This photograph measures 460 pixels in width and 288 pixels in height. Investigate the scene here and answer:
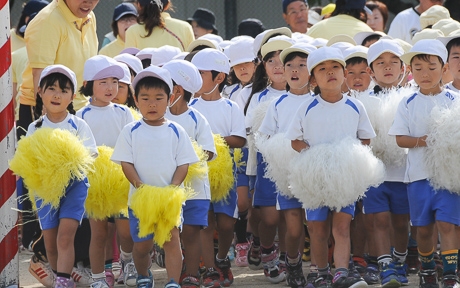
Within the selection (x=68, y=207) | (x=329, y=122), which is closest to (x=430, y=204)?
(x=329, y=122)

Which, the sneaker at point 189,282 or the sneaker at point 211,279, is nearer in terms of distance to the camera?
the sneaker at point 189,282

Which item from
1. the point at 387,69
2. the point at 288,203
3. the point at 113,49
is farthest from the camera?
the point at 113,49

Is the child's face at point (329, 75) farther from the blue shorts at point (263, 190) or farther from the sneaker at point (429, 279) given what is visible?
the sneaker at point (429, 279)

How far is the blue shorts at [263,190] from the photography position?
25.3 feet

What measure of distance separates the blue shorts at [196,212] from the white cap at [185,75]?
832mm

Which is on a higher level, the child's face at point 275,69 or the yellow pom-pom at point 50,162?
the child's face at point 275,69

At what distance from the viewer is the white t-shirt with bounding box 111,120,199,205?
21.5 ft

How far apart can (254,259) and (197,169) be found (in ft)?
5.66

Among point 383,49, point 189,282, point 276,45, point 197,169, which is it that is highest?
point 276,45

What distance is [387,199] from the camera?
739 centimetres

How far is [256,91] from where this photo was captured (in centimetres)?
819

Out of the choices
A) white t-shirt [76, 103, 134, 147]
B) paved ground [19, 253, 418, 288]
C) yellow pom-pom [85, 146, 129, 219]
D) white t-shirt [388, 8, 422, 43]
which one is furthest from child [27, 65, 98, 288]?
white t-shirt [388, 8, 422, 43]

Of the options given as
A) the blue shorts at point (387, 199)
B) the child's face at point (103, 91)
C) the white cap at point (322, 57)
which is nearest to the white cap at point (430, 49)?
the white cap at point (322, 57)

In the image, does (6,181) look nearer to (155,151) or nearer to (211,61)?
(155,151)
